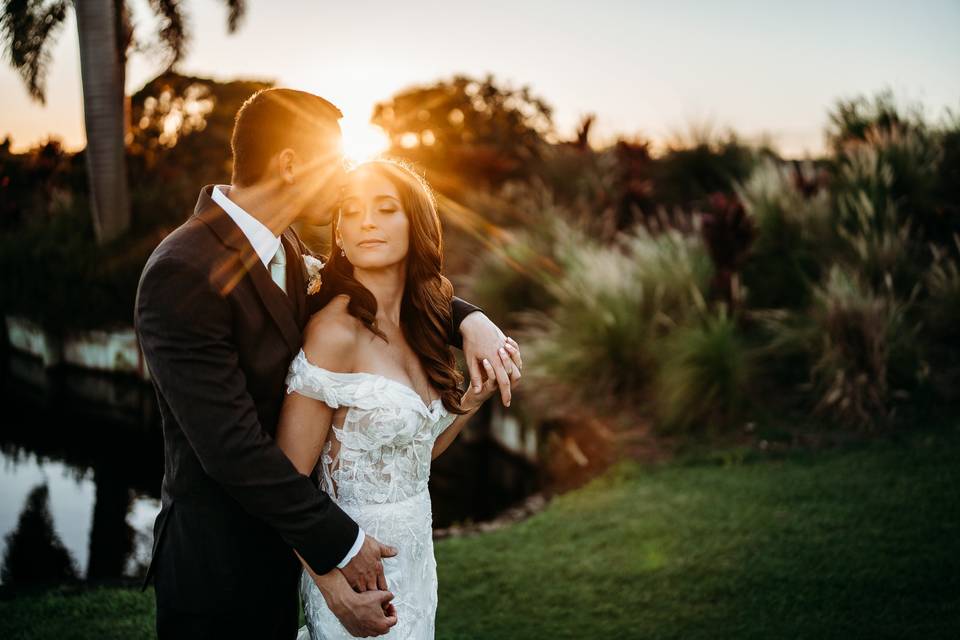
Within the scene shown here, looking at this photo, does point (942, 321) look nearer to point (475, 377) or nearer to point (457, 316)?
point (457, 316)

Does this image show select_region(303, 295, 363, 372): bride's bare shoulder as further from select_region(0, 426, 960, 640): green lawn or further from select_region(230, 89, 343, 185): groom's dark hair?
select_region(0, 426, 960, 640): green lawn

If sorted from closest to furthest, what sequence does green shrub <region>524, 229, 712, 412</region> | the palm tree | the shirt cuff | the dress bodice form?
the shirt cuff
the dress bodice
green shrub <region>524, 229, 712, 412</region>
the palm tree

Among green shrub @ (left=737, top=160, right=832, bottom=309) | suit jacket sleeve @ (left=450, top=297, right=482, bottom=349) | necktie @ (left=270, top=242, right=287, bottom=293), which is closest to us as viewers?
necktie @ (left=270, top=242, right=287, bottom=293)

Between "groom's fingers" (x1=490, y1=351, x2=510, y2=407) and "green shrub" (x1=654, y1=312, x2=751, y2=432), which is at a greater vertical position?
"groom's fingers" (x1=490, y1=351, x2=510, y2=407)

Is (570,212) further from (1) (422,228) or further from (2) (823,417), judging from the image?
(1) (422,228)

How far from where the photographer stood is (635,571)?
441 cm

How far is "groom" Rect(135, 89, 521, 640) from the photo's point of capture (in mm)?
1777

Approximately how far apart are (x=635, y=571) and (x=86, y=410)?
7.46 m

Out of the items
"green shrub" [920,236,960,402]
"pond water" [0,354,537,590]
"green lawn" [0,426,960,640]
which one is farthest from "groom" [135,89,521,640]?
"green shrub" [920,236,960,402]

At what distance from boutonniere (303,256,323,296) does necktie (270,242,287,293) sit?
0.12m

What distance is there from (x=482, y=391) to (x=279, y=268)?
744mm

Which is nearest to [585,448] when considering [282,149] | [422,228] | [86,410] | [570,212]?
[422,228]

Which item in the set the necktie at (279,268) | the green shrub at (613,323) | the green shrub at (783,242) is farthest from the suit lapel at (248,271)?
the green shrub at (783,242)

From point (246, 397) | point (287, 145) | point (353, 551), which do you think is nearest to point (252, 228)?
point (287, 145)
